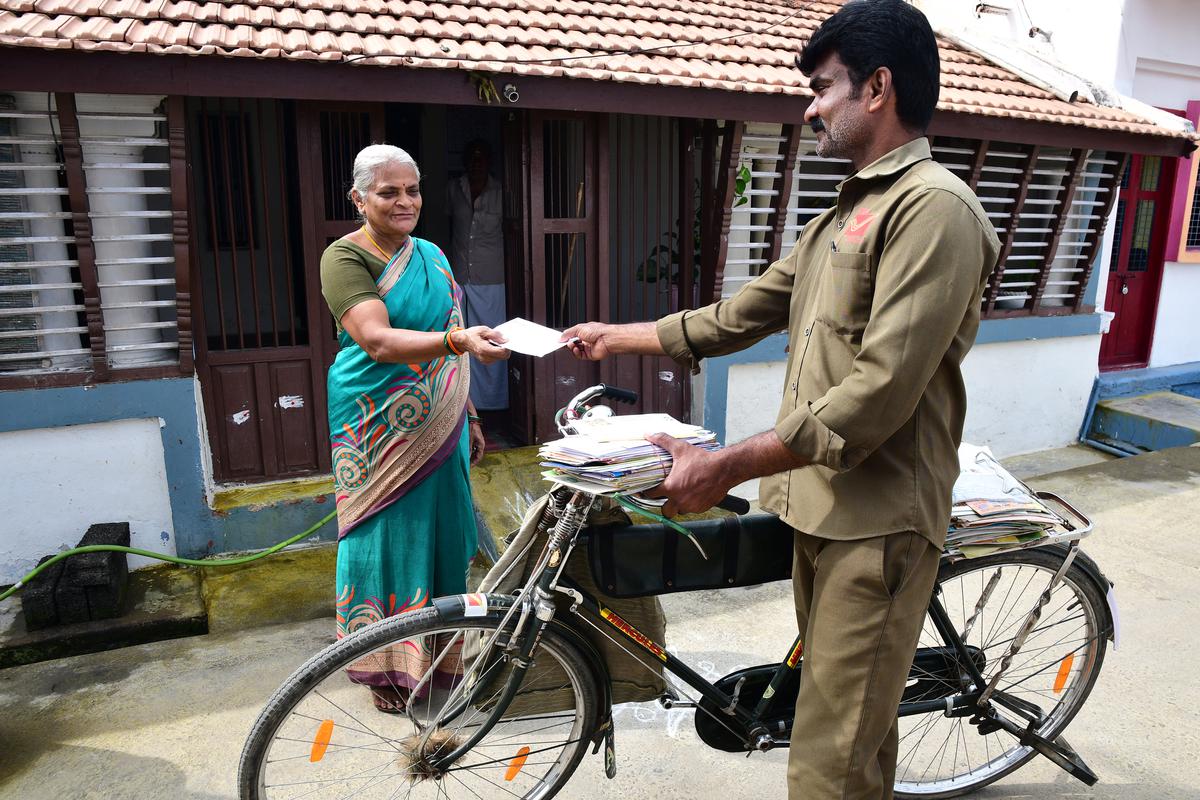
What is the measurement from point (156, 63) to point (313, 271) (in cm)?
124

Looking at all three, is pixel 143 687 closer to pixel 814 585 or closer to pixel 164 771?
Answer: pixel 164 771

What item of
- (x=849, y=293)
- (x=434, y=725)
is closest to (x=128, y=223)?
(x=434, y=725)

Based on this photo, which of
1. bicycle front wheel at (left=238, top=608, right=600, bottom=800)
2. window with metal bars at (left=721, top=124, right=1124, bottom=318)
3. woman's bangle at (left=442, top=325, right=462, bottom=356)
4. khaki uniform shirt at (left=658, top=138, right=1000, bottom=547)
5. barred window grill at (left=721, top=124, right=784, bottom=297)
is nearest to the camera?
khaki uniform shirt at (left=658, top=138, right=1000, bottom=547)

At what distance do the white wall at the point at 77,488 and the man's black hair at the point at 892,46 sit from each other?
381 centimetres

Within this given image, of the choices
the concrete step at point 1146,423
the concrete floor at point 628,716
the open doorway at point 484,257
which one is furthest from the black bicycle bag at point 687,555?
the concrete step at point 1146,423

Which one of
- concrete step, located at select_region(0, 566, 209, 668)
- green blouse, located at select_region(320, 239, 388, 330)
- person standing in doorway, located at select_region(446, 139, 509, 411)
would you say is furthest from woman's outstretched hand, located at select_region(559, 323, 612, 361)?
person standing in doorway, located at select_region(446, 139, 509, 411)

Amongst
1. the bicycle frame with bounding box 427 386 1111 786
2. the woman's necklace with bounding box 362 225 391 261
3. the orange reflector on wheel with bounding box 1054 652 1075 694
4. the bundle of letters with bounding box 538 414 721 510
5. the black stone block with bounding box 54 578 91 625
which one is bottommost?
the black stone block with bounding box 54 578 91 625

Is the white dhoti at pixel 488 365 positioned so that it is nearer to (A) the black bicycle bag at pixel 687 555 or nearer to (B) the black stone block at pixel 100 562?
(B) the black stone block at pixel 100 562

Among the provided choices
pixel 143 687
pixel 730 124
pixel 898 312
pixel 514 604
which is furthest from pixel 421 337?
pixel 730 124

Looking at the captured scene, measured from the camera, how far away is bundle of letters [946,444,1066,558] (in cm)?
233

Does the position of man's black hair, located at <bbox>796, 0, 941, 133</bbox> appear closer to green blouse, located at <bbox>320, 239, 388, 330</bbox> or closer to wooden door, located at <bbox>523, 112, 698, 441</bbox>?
green blouse, located at <bbox>320, 239, 388, 330</bbox>

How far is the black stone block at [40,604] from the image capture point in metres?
3.71

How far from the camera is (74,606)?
3771 millimetres

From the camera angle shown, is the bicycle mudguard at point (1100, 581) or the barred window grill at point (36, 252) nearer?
the bicycle mudguard at point (1100, 581)
